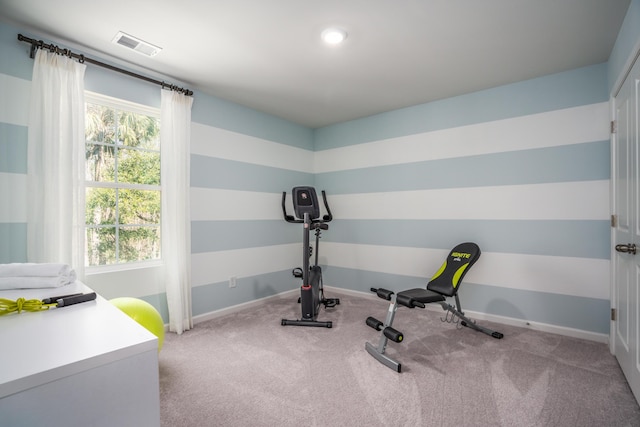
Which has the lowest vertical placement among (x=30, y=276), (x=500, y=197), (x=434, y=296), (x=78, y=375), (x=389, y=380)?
(x=389, y=380)

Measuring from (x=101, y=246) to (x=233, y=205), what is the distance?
137cm

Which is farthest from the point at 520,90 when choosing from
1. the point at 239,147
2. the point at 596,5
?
the point at 239,147

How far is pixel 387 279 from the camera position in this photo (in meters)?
4.05

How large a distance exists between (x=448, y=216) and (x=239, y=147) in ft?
8.59

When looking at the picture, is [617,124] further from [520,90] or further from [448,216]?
[448,216]

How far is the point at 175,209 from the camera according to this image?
9.93 feet

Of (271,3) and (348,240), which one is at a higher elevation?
(271,3)

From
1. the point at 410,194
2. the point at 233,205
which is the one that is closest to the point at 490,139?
the point at 410,194

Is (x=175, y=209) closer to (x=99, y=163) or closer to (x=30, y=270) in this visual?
(x=99, y=163)

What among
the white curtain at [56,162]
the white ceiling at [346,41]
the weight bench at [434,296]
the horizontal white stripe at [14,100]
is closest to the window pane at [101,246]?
the white curtain at [56,162]

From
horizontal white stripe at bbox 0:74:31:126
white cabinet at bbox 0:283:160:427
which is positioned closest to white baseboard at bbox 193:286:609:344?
horizontal white stripe at bbox 0:74:31:126

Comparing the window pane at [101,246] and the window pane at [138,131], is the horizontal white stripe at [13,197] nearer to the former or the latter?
the window pane at [101,246]

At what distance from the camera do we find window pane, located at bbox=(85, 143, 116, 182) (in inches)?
105

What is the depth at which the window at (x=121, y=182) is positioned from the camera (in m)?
2.70
